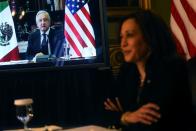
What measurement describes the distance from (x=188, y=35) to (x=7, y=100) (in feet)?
5.38

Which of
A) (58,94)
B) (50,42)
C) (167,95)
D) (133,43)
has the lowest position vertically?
(58,94)

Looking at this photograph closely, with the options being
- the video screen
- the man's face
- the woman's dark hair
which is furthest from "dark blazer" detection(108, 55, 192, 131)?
the man's face

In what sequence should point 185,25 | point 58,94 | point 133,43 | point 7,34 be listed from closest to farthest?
point 133,43 → point 185,25 → point 7,34 → point 58,94

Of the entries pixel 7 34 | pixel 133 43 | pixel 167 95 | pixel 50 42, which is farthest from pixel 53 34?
pixel 167 95

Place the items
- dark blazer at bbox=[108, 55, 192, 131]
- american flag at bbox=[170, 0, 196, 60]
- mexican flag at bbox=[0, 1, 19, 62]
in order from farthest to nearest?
mexican flag at bbox=[0, 1, 19, 62] → american flag at bbox=[170, 0, 196, 60] → dark blazer at bbox=[108, 55, 192, 131]

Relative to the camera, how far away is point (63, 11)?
340cm

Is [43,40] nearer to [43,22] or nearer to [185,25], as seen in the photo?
[43,22]

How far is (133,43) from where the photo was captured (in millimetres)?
1951

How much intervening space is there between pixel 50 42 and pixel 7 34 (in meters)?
0.37

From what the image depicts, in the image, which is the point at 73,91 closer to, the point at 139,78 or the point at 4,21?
the point at 4,21

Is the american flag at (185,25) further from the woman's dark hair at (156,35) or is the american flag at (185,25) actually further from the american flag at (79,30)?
the woman's dark hair at (156,35)

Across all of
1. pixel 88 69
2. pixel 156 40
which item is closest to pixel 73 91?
pixel 88 69

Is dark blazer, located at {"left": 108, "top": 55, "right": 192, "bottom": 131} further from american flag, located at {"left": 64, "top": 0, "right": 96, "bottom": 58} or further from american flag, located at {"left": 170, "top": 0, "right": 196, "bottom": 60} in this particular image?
american flag, located at {"left": 64, "top": 0, "right": 96, "bottom": 58}

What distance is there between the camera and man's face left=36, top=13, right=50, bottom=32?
3354 millimetres
